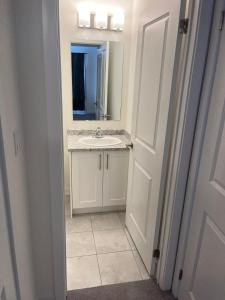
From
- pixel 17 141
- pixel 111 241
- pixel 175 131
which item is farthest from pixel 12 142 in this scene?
pixel 111 241

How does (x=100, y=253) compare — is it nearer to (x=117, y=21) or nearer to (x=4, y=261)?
(x=4, y=261)

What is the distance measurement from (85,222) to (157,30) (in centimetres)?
194

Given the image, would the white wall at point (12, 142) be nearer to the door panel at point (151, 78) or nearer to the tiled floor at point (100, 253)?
the tiled floor at point (100, 253)

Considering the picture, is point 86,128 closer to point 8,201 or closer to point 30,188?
point 30,188

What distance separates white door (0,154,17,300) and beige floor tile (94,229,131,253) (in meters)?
1.26

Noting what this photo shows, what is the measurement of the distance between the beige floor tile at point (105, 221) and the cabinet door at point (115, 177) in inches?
5.8

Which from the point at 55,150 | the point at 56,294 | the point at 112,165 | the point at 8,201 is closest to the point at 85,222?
the point at 112,165

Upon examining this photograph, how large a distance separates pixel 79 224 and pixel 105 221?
0.94 ft

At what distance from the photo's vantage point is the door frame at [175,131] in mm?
1066

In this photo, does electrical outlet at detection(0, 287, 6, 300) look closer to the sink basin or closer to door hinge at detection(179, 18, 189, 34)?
door hinge at detection(179, 18, 189, 34)

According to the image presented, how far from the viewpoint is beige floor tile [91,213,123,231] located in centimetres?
236

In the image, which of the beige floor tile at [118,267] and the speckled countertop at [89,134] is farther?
the speckled countertop at [89,134]

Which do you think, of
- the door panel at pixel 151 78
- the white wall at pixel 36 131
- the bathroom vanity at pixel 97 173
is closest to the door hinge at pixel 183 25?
the door panel at pixel 151 78

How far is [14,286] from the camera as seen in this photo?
0.92m
